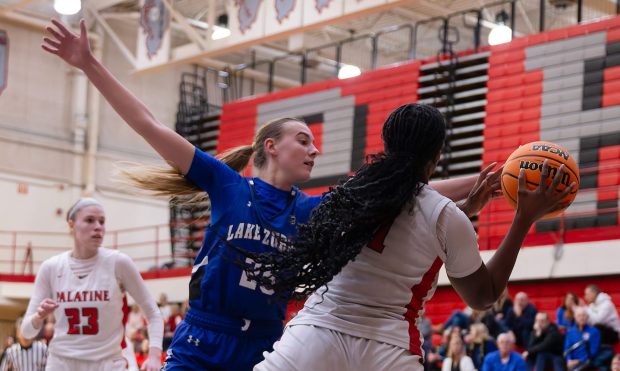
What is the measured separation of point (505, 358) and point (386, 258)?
983 cm

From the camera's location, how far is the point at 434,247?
373cm

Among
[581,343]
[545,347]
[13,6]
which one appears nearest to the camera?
[581,343]

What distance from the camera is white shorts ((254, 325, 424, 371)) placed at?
12.0ft

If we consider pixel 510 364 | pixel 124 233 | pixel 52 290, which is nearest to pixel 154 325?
pixel 52 290

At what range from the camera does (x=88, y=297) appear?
7090mm

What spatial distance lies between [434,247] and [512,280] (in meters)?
13.6

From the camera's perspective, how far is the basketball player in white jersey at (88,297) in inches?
276

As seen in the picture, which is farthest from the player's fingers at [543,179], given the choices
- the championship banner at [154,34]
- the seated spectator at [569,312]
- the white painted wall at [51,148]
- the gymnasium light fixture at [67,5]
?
Result: the white painted wall at [51,148]

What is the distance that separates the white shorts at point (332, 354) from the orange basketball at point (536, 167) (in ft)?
2.69

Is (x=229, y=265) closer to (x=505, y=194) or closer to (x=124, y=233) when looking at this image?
(x=505, y=194)

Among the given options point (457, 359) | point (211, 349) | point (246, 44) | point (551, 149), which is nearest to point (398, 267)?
point (551, 149)

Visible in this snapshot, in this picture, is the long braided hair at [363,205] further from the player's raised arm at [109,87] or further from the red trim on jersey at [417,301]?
the player's raised arm at [109,87]

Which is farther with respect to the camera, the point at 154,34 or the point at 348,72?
the point at 348,72

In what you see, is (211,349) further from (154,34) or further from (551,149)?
(154,34)
